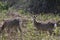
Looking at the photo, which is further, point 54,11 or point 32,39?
point 54,11

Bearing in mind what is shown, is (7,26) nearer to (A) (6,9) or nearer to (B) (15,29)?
(B) (15,29)

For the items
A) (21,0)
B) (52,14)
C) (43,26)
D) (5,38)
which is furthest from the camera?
(21,0)

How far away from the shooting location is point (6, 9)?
15602 mm

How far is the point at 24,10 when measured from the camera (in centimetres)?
1439

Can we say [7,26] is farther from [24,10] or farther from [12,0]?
[12,0]

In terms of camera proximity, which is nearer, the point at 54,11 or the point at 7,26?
the point at 7,26

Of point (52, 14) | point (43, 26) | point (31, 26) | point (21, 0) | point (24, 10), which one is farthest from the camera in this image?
point (21, 0)

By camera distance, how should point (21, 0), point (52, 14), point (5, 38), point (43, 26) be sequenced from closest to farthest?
point (5, 38) < point (43, 26) < point (52, 14) < point (21, 0)

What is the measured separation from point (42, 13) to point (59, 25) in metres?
3.46

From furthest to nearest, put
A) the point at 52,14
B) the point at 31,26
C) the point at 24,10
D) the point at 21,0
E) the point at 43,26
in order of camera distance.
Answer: the point at 21,0 < the point at 24,10 < the point at 52,14 < the point at 31,26 < the point at 43,26

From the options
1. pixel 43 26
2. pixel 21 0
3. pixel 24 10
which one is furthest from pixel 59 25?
pixel 21 0

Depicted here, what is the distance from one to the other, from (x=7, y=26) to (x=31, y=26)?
1.53 metres

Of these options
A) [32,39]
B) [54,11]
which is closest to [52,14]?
[54,11]

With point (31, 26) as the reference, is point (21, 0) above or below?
above
